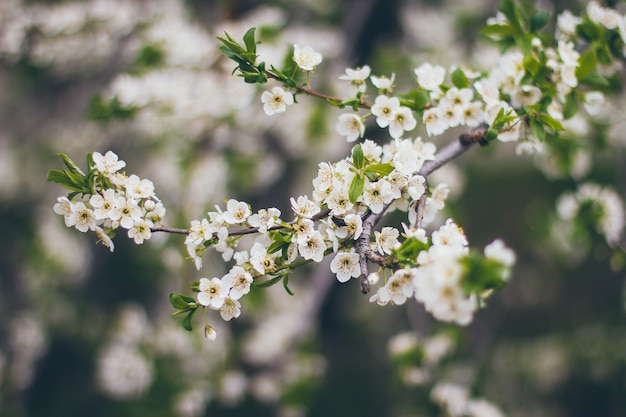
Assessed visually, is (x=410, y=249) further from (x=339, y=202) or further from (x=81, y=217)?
(x=81, y=217)

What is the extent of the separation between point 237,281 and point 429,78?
31.6 inches

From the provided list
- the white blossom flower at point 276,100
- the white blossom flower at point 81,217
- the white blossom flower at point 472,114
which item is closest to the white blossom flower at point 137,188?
the white blossom flower at point 81,217

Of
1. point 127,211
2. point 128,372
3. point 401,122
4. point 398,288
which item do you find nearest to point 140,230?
point 127,211

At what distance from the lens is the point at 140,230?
1.30 metres

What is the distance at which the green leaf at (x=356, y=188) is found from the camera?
3.96ft

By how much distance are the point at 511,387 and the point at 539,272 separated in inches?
54.3

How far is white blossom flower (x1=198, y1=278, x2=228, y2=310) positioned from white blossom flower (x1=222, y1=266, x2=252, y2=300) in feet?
0.05

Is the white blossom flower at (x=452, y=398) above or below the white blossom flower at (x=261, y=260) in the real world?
below

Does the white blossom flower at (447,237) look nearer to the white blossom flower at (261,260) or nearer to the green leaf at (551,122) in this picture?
the white blossom flower at (261,260)

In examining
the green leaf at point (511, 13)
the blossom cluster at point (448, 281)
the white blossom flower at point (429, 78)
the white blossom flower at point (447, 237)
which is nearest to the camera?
the blossom cluster at point (448, 281)

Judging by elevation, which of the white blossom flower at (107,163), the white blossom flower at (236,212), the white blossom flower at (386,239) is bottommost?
the white blossom flower at (236,212)

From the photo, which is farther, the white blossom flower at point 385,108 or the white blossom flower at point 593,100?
the white blossom flower at point 593,100

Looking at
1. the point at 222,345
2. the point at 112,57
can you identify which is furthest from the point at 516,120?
the point at 112,57

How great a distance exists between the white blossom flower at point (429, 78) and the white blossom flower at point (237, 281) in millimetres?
744
